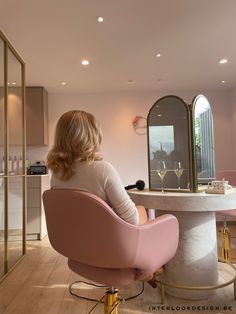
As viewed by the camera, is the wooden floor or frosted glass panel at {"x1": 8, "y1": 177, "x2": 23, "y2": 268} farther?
frosted glass panel at {"x1": 8, "y1": 177, "x2": 23, "y2": 268}

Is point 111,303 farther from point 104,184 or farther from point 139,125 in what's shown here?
point 139,125

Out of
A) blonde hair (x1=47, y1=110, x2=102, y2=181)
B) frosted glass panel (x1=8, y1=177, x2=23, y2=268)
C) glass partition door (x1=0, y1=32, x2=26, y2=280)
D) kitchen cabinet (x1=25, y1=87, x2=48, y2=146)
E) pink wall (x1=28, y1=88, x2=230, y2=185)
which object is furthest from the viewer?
pink wall (x1=28, y1=88, x2=230, y2=185)

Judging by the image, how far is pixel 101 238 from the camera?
1098mm

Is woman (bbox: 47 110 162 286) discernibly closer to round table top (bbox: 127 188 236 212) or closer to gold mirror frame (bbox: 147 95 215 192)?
round table top (bbox: 127 188 236 212)

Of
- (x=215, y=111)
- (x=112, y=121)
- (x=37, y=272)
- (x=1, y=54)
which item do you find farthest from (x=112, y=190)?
(x=215, y=111)

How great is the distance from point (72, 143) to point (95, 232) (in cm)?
42

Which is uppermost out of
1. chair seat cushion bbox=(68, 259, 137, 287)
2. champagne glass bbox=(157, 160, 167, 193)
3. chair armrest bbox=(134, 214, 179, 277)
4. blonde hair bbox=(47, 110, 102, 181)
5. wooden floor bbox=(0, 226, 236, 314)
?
blonde hair bbox=(47, 110, 102, 181)

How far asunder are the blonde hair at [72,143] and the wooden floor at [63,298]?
1185 mm

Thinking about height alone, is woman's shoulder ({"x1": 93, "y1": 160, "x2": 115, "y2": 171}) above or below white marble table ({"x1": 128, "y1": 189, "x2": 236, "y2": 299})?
above

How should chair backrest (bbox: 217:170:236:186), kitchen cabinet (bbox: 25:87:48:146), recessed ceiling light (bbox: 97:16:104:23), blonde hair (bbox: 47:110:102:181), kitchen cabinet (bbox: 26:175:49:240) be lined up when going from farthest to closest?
1. kitchen cabinet (bbox: 25:87:48:146)
2. kitchen cabinet (bbox: 26:175:49:240)
3. chair backrest (bbox: 217:170:236:186)
4. recessed ceiling light (bbox: 97:16:104:23)
5. blonde hair (bbox: 47:110:102:181)

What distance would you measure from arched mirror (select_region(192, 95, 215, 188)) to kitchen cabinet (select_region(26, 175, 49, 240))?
2.47 meters

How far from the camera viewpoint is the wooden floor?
5.89ft

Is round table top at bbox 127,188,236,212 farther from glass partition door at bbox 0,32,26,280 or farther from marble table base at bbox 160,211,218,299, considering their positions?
glass partition door at bbox 0,32,26,280

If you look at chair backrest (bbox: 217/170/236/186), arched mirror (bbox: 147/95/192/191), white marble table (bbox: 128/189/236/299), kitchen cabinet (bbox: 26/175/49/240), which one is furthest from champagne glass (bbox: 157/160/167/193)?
kitchen cabinet (bbox: 26/175/49/240)
